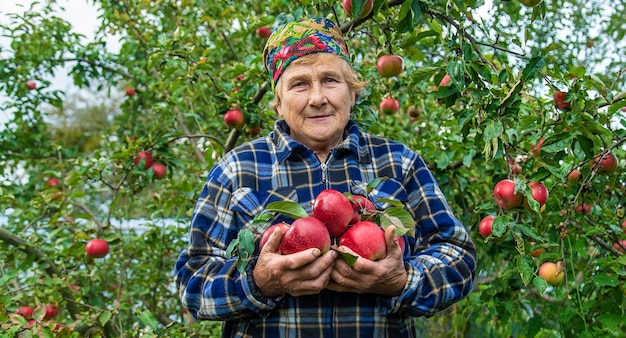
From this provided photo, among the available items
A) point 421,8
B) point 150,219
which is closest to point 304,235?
point 421,8

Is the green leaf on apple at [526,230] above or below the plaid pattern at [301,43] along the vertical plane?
below

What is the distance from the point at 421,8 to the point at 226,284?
1031 mm

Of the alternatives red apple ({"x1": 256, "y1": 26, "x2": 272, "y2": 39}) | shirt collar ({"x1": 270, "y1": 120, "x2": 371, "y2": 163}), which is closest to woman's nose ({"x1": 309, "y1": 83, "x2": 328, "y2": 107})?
shirt collar ({"x1": 270, "y1": 120, "x2": 371, "y2": 163})

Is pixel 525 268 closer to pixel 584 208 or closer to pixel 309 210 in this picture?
pixel 309 210

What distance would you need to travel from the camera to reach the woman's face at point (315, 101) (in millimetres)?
1533

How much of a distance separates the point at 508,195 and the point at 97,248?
6.35 ft

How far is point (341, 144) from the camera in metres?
1.54

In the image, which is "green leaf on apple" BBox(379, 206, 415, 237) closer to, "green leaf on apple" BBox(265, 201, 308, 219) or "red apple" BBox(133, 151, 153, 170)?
"green leaf on apple" BBox(265, 201, 308, 219)

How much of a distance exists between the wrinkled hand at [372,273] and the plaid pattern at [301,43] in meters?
0.57

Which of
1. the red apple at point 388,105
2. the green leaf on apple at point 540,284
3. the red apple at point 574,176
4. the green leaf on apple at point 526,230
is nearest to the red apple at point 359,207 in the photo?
the green leaf on apple at point 526,230

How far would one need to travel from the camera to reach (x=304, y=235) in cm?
120

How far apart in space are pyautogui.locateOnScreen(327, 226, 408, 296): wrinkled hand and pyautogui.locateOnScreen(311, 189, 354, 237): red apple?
0.23 feet

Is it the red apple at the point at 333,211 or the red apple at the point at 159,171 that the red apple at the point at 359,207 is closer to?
the red apple at the point at 333,211

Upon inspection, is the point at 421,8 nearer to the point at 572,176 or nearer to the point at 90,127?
the point at 572,176
